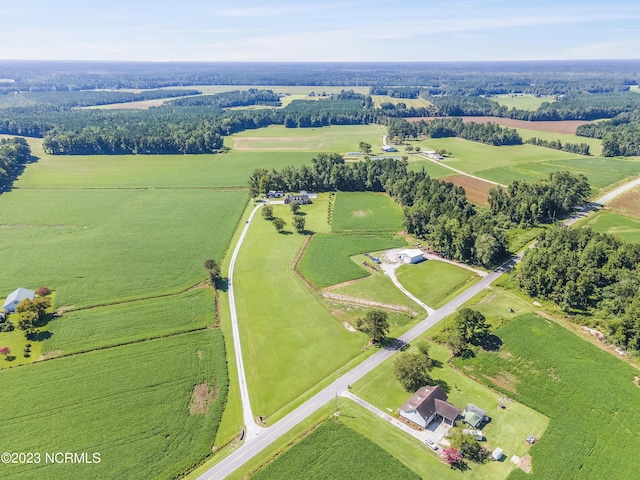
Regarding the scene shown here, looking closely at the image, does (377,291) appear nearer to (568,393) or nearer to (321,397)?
(321,397)

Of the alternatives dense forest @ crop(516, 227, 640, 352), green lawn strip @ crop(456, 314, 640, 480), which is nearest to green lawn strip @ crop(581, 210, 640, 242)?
dense forest @ crop(516, 227, 640, 352)

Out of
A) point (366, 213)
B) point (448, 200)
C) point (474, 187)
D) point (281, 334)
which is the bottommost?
point (281, 334)

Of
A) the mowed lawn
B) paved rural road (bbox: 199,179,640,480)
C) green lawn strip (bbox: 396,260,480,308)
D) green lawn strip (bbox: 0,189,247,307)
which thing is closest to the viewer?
paved rural road (bbox: 199,179,640,480)

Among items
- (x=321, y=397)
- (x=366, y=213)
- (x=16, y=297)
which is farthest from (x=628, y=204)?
(x=16, y=297)

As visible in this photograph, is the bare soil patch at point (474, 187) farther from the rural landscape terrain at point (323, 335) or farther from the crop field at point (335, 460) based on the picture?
the crop field at point (335, 460)

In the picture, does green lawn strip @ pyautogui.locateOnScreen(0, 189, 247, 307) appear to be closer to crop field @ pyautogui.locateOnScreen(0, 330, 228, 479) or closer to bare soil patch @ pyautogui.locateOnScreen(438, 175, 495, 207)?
crop field @ pyautogui.locateOnScreen(0, 330, 228, 479)

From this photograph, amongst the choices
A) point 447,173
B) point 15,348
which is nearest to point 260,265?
point 15,348
